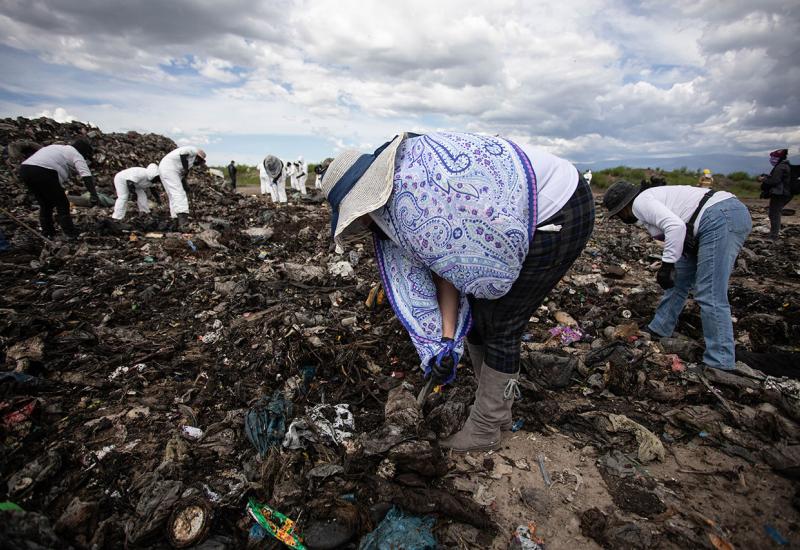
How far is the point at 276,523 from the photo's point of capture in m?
1.73

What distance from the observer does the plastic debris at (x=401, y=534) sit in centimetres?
158

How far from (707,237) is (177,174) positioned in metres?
9.16

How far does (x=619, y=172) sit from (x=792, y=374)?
65.9 ft

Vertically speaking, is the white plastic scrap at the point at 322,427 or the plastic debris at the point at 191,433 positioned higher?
the white plastic scrap at the point at 322,427

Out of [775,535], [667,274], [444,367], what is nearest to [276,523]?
[444,367]

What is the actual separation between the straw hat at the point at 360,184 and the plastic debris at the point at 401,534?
1.29 metres

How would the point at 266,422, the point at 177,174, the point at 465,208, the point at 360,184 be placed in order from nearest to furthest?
1. the point at 465,208
2. the point at 360,184
3. the point at 266,422
4. the point at 177,174

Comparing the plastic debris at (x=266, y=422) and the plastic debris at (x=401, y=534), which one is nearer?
the plastic debris at (x=401, y=534)

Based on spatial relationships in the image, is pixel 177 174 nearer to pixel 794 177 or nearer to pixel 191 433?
pixel 191 433

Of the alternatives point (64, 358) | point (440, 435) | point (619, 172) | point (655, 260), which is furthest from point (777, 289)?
point (619, 172)

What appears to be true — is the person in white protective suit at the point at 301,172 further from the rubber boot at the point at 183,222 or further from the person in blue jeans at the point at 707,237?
the person in blue jeans at the point at 707,237

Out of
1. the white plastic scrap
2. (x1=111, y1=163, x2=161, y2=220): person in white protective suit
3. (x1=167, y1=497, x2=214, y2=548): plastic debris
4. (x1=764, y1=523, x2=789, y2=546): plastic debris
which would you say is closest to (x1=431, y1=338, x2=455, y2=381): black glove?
the white plastic scrap

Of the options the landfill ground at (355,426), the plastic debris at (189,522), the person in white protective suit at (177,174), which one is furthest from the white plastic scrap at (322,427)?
the person in white protective suit at (177,174)

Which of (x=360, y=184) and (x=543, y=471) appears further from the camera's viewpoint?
(x=543, y=471)
